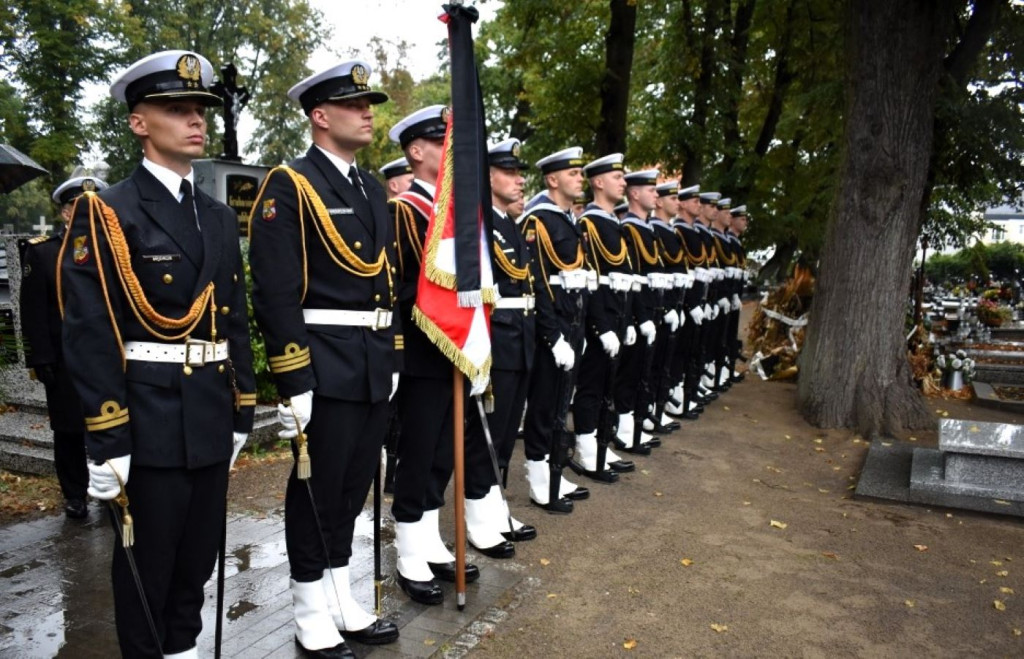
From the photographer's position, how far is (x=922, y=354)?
1216 centimetres

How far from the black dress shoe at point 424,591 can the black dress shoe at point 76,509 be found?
2.45 metres

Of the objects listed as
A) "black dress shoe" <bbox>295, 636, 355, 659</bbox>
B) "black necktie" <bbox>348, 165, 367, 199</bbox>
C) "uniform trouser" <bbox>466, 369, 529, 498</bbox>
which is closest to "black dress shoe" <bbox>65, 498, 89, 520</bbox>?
"uniform trouser" <bbox>466, 369, 529, 498</bbox>

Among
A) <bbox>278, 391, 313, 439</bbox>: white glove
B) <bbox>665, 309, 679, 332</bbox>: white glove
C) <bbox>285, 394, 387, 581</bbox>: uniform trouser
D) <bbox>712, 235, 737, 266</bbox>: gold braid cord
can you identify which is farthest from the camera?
<bbox>712, 235, 737, 266</bbox>: gold braid cord

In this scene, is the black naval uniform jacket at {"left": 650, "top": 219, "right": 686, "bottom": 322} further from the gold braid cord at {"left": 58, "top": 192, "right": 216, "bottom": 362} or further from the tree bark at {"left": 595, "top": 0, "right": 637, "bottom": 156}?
the gold braid cord at {"left": 58, "top": 192, "right": 216, "bottom": 362}

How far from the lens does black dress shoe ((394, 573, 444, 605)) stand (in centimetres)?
A: 423

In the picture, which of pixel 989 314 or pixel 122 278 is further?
pixel 989 314

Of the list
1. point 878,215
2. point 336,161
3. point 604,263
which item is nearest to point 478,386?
point 336,161

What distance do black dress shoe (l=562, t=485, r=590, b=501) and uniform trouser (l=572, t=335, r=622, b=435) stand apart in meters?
0.63

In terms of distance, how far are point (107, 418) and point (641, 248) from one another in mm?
5561

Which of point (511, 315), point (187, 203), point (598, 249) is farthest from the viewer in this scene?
point (598, 249)

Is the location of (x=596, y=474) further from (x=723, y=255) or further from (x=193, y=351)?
(x=723, y=255)

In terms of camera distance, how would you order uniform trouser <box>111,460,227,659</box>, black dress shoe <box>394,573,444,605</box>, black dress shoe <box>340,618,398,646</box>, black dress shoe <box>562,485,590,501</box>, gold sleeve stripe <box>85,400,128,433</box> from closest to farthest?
gold sleeve stripe <box>85,400,128,433</box> → uniform trouser <box>111,460,227,659</box> → black dress shoe <box>340,618,398,646</box> → black dress shoe <box>394,573,444,605</box> → black dress shoe <box>562,485,590,501</box>

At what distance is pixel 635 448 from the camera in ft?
25.2

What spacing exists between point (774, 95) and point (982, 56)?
7.09 meters
